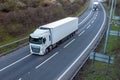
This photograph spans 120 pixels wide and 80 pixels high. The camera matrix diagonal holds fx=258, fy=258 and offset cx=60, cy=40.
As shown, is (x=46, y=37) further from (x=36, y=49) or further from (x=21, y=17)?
(x=21, y=17)

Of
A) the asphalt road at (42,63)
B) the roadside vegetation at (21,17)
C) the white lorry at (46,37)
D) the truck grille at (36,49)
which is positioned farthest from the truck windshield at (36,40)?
the roadside vegetation at (21,17)

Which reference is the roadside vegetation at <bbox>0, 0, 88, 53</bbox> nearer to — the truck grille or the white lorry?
the truck grille

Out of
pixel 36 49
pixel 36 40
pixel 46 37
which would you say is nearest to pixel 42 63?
pixel 36 49

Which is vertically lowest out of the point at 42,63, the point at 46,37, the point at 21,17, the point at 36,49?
the point at 42,63

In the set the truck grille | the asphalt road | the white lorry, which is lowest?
the asphalt road

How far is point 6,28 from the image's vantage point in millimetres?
37938

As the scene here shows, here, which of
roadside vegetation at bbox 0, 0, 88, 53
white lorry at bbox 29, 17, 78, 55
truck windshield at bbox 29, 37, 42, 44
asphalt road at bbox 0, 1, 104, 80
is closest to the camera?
asphalt road at bbox 0, 1, 104, 80

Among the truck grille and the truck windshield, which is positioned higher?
the truck windshield

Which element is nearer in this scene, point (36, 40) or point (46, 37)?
point (36, 40)

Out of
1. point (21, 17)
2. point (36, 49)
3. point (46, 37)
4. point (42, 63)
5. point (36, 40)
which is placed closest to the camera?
point (42, 63)

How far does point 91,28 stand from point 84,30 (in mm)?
2978

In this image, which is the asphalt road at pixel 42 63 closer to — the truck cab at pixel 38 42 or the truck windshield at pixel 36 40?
the truck cab at pixel 38 42

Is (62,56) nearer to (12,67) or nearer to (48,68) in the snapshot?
(48,68)

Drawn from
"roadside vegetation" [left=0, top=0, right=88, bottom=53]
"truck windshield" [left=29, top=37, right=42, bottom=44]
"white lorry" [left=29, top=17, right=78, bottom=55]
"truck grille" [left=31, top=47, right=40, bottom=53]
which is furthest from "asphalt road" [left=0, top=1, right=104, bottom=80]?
"roadside vegetation" [left=0, top=0, right=88, bottom=53]
